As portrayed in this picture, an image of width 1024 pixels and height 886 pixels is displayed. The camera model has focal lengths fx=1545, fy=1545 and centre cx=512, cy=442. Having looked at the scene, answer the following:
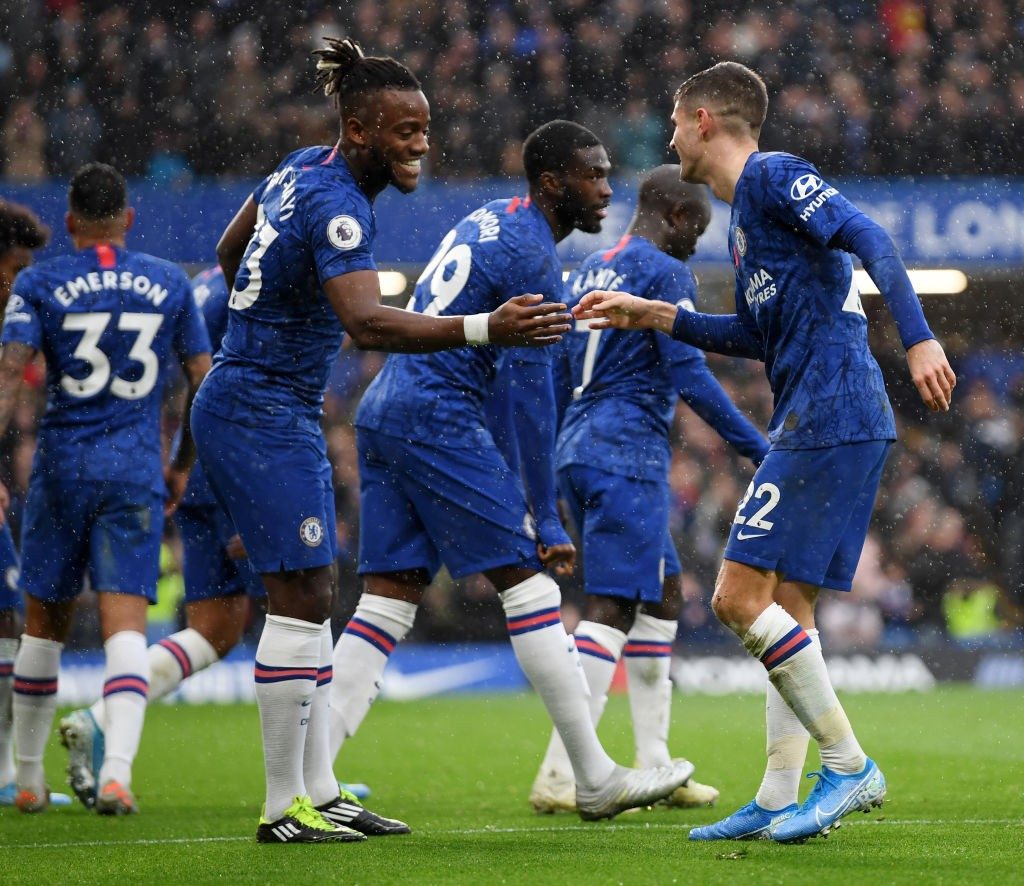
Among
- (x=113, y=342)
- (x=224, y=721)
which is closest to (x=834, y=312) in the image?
(x=113, y=342)

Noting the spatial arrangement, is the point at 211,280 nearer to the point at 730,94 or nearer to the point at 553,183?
the point at 553,183

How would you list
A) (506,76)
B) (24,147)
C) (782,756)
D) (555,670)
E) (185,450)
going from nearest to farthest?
(782,756)
(555,670)
(185,450)
(24,147)
(506,76)

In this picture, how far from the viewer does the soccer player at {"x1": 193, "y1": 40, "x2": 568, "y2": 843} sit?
4.25 m

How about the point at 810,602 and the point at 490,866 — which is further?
the point at 810,602

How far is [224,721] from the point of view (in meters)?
9.90

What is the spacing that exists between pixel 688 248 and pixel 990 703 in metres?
6.27

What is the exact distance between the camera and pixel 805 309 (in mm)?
4094

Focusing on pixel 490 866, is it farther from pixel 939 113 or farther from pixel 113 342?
pixel 939 113

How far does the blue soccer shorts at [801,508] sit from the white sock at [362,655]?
146 cm

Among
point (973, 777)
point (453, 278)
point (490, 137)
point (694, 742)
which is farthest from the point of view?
point (490, 137)

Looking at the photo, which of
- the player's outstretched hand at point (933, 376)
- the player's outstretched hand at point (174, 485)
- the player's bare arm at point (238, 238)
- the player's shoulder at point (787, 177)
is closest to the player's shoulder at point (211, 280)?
the player's outstretched hand at point (174, 485)

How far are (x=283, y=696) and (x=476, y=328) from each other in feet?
3.84

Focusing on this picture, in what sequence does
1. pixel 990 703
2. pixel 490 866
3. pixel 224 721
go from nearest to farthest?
pixel 490 866 → pixel 224 721 → pixel 990 703

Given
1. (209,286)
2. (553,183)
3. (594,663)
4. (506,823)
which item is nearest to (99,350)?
(209,286)
